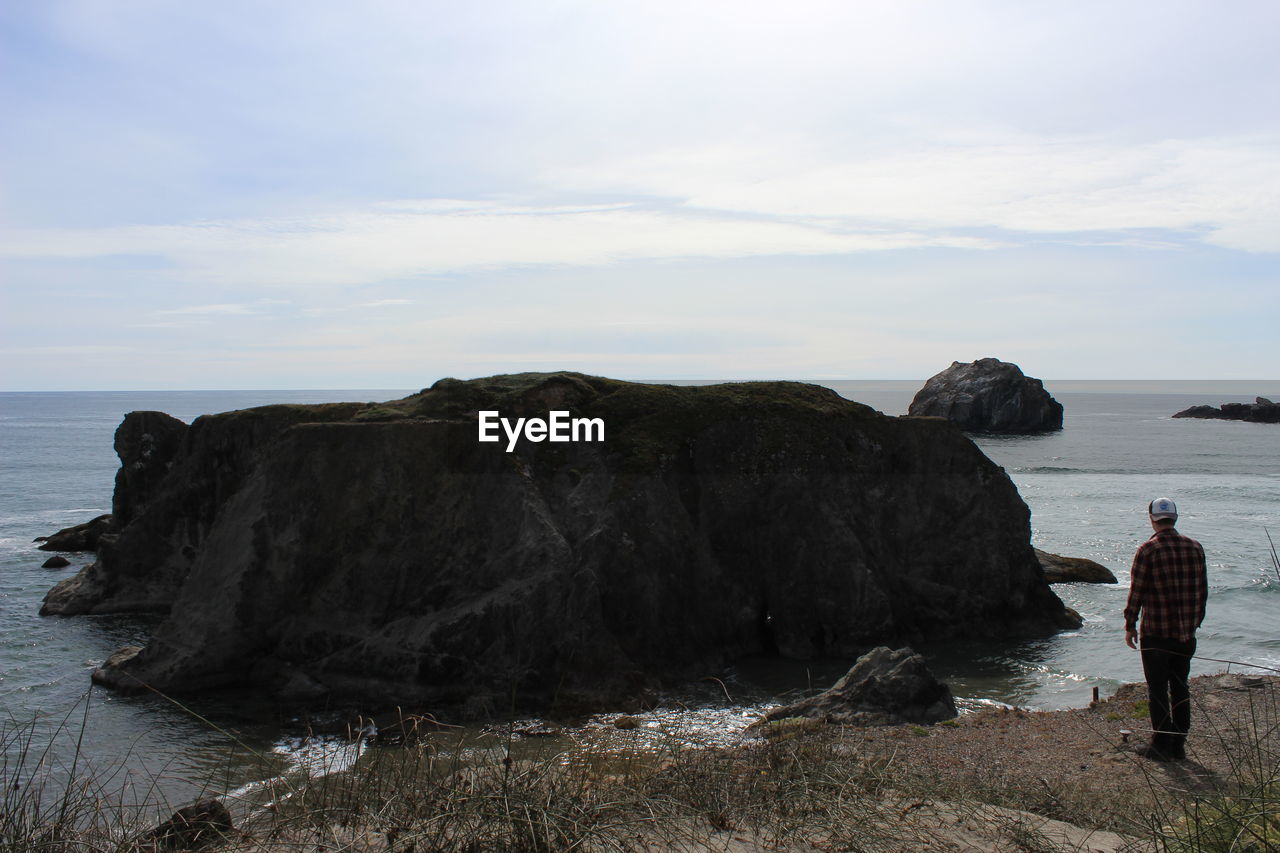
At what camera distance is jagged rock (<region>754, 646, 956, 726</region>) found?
16.7 metres

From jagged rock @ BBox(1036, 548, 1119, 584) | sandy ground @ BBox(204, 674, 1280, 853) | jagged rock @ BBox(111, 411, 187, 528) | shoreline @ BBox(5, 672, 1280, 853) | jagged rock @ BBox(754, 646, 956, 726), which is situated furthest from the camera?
jagged rock @ BBox(111, 411, 187, 528)

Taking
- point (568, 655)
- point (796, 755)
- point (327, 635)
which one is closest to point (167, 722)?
point (327, 635)

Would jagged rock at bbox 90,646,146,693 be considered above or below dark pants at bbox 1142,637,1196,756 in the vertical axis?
below

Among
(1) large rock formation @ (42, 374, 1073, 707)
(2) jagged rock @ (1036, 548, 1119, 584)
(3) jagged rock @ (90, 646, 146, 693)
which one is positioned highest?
(1) large rock formation @ (42, 374, 1073, 707)

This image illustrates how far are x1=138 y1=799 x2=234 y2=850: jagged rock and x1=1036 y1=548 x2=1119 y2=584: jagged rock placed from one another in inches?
1135

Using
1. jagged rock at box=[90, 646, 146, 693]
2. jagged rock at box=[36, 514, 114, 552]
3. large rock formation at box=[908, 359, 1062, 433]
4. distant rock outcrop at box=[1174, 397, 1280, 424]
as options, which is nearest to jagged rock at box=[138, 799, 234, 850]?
jagged rock at box=[90, 646, 146, 693]

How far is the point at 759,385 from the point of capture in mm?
27234

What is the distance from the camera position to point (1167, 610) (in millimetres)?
11469

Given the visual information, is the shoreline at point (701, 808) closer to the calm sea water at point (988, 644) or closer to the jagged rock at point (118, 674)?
the calm sea water at point (988, 644)

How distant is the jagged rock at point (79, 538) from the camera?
137 feet

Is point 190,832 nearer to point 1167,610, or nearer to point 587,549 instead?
point 1167,610

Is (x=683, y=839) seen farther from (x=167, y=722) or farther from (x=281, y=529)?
(x=281, y=529)

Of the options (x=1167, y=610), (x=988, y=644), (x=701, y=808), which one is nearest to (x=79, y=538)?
(x=988, y=644)

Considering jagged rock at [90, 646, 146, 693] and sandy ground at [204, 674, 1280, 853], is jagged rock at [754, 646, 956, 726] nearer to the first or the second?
sandy ground at [204, 674, 1280, 853]
